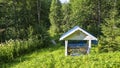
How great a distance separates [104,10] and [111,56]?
50.3ft

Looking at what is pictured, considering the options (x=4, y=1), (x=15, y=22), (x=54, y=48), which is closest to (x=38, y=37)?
(x=54, y=48)

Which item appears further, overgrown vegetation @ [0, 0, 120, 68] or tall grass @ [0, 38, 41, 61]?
tall grass @ [0, 38, 41, 61]

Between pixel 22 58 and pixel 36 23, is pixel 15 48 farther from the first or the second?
pixel 36 23

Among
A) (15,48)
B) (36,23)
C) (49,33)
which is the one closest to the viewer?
(15,48)

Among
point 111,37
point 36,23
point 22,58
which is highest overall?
point 36,23

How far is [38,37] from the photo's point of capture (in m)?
28.6

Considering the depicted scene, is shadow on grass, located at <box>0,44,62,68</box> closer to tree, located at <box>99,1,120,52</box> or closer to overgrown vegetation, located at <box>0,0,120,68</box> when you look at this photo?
overgrown vegetation, located at <box>0,0,120,68</box>

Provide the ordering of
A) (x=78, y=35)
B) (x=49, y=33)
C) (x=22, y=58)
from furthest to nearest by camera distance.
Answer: (x=49, y=33) < (x=22, y=58) < (x=78, y=35)

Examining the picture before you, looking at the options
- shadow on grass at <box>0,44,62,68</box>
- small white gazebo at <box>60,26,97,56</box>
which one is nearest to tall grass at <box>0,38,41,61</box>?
shadow on grass at <box>0,44,62,68</box>

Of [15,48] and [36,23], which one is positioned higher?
[36,23]

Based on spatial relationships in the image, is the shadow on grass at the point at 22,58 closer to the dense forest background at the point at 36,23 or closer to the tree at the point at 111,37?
the dense forest background at the point at 36,23

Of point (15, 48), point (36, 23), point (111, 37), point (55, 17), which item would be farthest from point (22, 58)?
point (55, 17)

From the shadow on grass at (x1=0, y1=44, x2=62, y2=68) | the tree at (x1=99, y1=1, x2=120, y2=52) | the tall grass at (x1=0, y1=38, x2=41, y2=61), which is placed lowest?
the shadow on grass at (x1=0, y1=44, x2=62, y2=68)

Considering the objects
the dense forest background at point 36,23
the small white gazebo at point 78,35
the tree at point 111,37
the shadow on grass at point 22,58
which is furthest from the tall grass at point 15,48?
the tree at point 111,37
